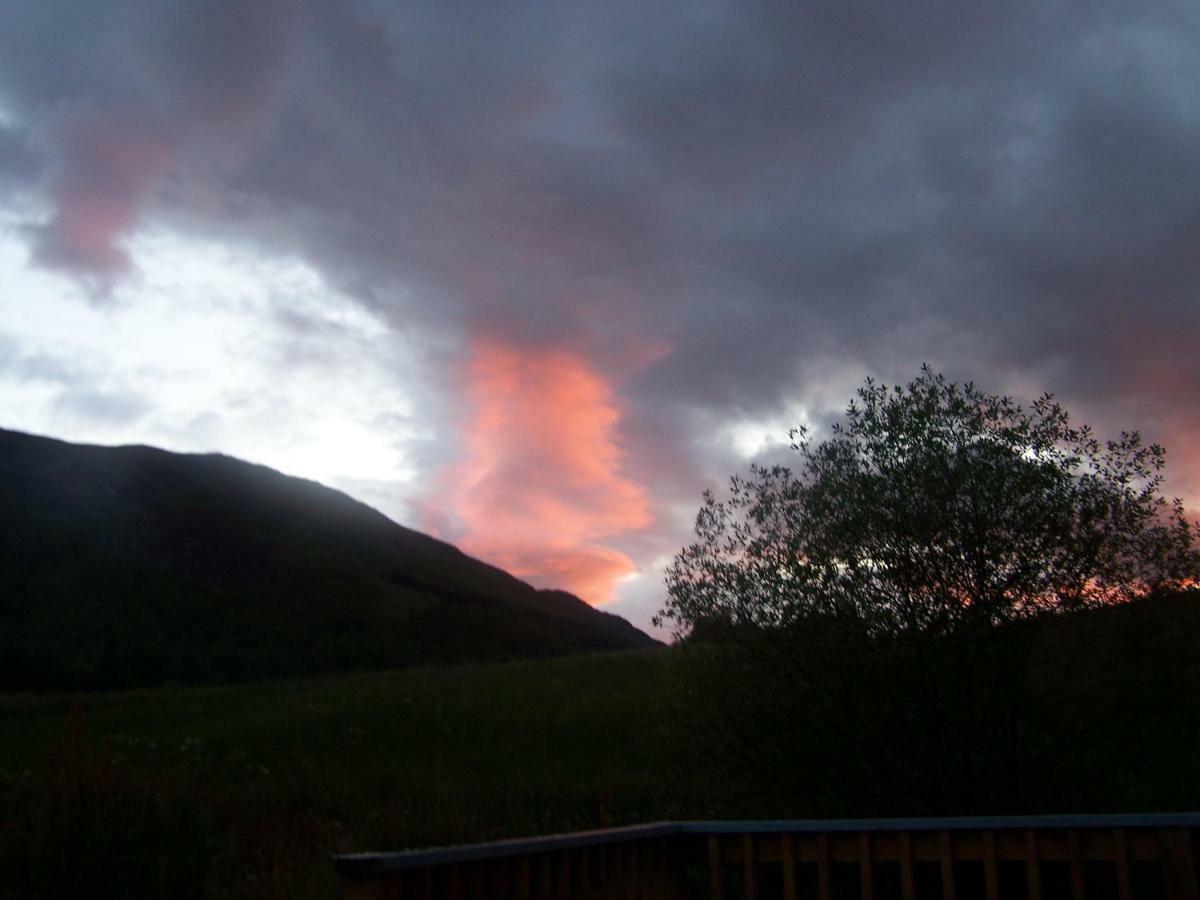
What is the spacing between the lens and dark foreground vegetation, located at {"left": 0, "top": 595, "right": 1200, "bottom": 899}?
10477 mm

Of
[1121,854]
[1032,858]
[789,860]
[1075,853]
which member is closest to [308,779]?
[789,860]

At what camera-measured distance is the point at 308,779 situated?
23.5m

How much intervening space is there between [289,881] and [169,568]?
6628 cm

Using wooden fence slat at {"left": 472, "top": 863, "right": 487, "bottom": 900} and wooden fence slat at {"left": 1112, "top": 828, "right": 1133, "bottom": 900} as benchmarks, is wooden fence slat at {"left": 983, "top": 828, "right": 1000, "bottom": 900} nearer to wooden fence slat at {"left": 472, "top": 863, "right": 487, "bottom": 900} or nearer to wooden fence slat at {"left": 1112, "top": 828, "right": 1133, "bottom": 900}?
wooden fence slat at {"left": 1112, "top": 828, "right": 1133, "bottom": 900}

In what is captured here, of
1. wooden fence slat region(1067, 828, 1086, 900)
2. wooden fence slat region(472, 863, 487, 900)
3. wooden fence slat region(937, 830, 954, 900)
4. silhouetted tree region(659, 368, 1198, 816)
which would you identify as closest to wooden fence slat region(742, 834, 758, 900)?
wooden fence slat region(937, 830, 954, 900)

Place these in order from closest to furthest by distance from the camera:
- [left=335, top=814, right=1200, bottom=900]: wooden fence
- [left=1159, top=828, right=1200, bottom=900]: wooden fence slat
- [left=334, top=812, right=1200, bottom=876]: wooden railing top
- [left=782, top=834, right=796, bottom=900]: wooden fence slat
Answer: [left=334, top=812, right=1200, bottom=876]: wooden railing top, [left=335, top=814, right=1200, bottom=900]: wooden fence, [left=1159, top=828, right=1200, bottom=900]: wooden fence slat, [left=782, top=834, right=796, bottom=900]: wooden fence slat

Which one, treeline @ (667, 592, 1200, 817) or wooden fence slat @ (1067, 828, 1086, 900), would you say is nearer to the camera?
wooden fence slat @ (1067, 828, 1086, 900)

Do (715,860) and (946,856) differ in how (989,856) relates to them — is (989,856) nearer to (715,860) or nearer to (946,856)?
(946,856)

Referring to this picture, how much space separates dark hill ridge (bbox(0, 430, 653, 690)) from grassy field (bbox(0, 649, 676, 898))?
2051 centimetres

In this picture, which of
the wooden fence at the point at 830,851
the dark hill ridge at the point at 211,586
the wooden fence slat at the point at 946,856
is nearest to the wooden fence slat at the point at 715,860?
the wooden fence at the point at 830,851

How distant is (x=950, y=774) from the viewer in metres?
10.4

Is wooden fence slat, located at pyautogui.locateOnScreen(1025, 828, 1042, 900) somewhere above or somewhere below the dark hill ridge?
below

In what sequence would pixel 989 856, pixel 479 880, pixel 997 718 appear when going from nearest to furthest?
1. pixel 479 880
2. pixel 989 856
3. pixel 997 718

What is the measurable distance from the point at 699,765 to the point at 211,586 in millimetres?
67977
